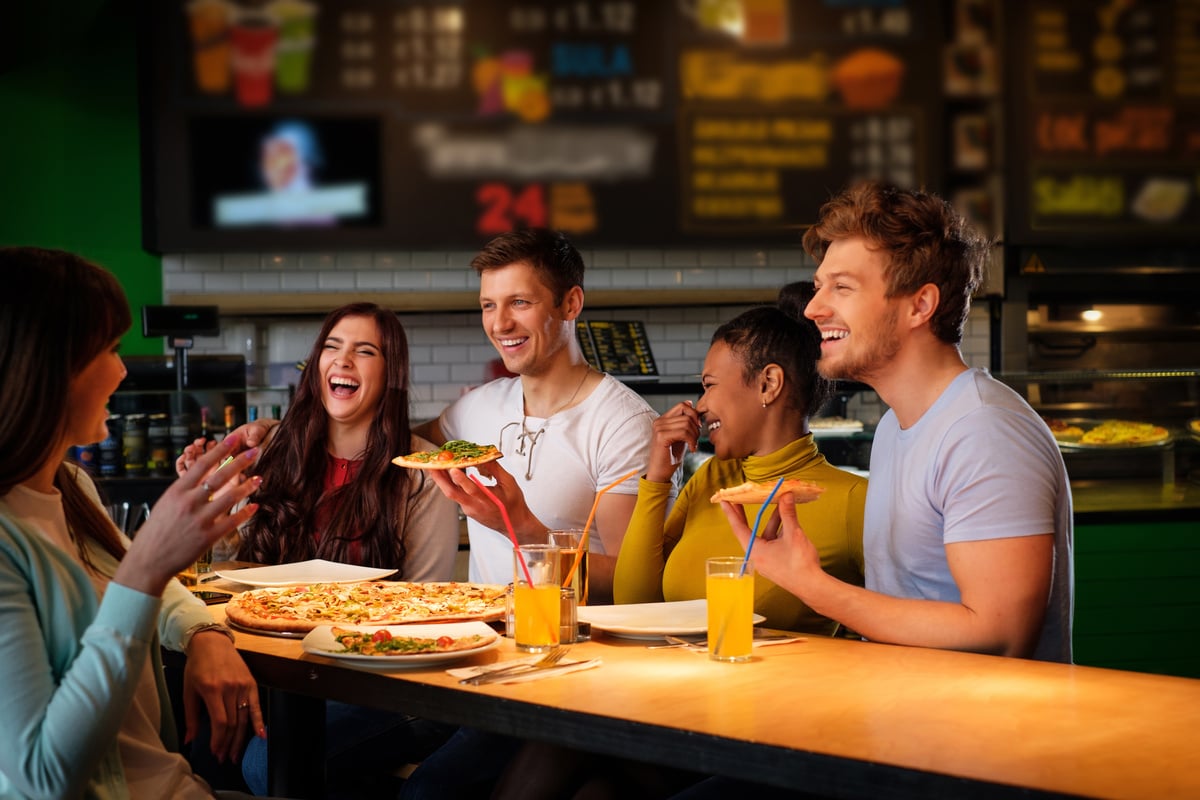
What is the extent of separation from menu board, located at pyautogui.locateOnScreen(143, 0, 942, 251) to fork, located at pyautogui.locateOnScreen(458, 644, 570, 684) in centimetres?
402

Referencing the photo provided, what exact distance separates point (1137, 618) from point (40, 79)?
211 inches

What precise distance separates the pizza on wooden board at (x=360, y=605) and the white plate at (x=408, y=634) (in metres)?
0.04

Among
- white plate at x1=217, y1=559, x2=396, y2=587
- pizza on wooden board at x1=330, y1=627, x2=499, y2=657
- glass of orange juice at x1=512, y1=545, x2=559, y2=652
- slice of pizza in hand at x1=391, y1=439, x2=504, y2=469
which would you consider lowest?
white plate at x1=217, y1=559, x2=396, y2=587

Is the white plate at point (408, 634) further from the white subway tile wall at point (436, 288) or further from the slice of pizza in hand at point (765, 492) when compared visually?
the white subway tile wall at point (436, 288)

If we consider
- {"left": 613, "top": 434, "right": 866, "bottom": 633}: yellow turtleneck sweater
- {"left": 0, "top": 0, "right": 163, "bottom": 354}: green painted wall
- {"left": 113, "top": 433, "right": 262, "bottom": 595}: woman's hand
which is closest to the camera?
{"left": 113, "top": 433, "right": 262, "bottom": 595}: woman's hand

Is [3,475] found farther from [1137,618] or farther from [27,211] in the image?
[27,211]

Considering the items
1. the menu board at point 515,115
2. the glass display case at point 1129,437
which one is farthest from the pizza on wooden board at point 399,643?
the menu board at point 515,115

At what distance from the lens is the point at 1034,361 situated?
20.5 ft

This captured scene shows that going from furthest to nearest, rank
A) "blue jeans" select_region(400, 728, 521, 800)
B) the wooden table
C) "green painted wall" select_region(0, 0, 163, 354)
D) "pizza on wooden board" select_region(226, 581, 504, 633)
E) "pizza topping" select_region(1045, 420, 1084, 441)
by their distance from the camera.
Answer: "green painted wall" select_region(0, 0, 163, 354)
"pizza topping" select_region(1045, 420, 1084, 441)
"blue jeans" select_region(400, 728, 521, 800)
"pizza on wooden board" select_region(226, 581, 504, 633)
the wooden table

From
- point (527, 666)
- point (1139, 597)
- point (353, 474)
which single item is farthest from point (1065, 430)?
point (527, 666)

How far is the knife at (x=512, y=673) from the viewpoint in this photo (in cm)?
180

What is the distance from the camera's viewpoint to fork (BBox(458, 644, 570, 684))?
1804mm

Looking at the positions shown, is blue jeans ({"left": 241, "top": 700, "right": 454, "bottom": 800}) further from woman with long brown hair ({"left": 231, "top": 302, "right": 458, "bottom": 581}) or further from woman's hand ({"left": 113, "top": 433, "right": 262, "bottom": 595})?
woman's hand ({"left": 113, "top": 433, "right": 262, "bottom": 595})

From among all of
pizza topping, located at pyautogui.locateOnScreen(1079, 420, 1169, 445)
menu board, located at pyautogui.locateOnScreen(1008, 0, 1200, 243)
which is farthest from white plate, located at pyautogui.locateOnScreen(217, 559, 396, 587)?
menu board, located at pyautogui.locateOnScreen(1008, 0, 1200, 243)
